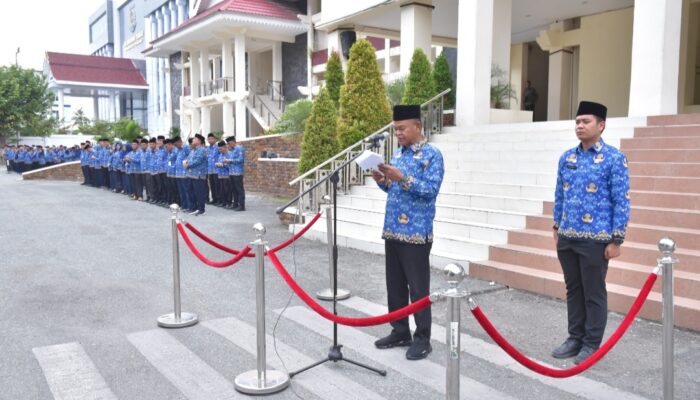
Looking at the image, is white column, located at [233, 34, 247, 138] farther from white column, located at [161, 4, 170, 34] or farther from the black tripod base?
the black tripod base

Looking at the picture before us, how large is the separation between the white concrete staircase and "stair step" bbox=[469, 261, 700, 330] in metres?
0.42

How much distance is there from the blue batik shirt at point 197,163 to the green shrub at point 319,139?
124 inches

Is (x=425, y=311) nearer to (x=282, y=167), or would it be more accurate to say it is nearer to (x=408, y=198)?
(x=408, y=198)

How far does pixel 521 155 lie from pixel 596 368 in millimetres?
5670

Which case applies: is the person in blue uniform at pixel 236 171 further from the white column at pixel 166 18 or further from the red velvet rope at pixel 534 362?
the white column at pixel 166 18

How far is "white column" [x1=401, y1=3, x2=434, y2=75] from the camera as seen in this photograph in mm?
15234

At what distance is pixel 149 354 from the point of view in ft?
15.6

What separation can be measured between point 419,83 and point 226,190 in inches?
227

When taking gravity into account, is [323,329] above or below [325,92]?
below

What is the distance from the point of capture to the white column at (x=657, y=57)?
30.0 feet

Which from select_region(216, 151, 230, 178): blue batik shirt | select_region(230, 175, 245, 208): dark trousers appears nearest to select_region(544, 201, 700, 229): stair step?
select_region(230, 175, 245, 208): dark trousers

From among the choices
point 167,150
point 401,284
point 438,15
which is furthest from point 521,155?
point 167,150

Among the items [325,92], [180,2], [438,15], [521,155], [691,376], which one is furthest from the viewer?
[180,2]

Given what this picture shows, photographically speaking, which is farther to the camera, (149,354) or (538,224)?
(538,224)
